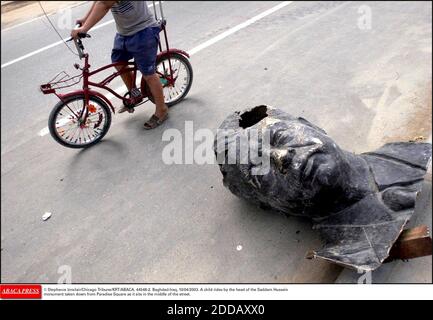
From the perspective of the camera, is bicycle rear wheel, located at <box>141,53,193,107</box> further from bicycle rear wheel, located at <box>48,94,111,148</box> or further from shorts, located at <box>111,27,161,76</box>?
bicycle rear wheel, located at <box>48,94,111,148</box>

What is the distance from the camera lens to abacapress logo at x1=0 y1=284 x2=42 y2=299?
132cm

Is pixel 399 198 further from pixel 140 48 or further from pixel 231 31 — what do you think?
pixel 231 31

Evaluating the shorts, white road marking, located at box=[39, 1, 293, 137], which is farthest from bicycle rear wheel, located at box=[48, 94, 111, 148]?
the shorts

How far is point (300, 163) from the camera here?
196cm

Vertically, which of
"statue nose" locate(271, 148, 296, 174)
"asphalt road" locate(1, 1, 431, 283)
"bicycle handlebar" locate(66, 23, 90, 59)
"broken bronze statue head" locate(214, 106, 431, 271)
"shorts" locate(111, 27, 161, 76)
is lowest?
"asphalt road" locate(1, 1, 431, 283)

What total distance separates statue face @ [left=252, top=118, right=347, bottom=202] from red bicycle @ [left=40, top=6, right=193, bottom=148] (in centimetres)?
106

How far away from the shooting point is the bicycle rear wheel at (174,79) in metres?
2.93

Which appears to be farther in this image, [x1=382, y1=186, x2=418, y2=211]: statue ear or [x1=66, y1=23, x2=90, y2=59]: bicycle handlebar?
[x1=382, y1=186, x2=418, y2=211]: statue ear

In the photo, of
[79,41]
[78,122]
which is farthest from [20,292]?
[78,122]

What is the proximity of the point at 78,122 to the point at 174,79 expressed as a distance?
0.93 m

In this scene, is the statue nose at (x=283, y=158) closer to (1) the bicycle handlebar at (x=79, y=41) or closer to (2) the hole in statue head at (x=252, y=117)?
(2) the hole in statue head at (x=252, y=117)

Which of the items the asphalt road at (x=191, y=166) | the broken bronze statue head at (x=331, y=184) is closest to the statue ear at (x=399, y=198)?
the broken bronze statue head at (x=331, y=184)

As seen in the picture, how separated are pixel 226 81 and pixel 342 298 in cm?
244
